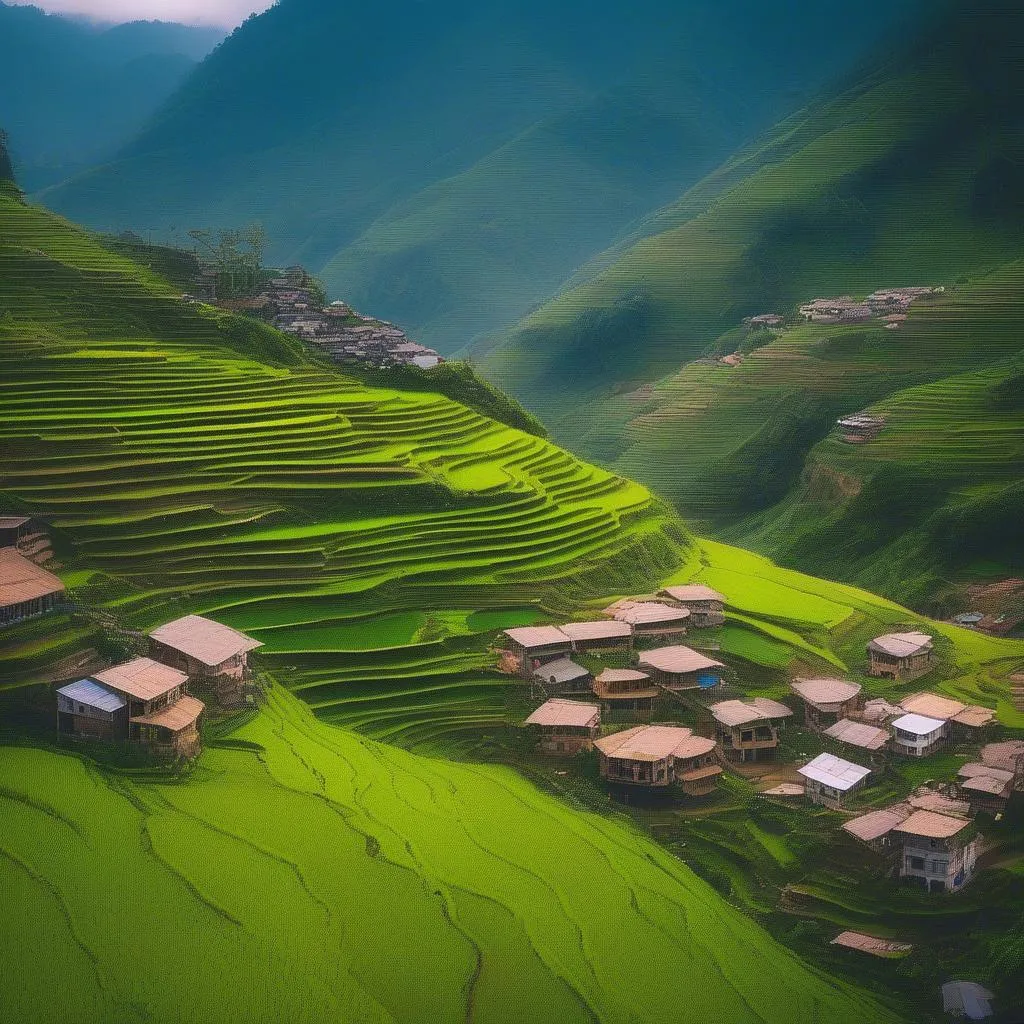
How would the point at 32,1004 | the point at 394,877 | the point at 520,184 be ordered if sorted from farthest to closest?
the point at 520,184
the point at 394,877
the point at 32,1004

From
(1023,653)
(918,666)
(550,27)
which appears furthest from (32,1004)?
(550,27)

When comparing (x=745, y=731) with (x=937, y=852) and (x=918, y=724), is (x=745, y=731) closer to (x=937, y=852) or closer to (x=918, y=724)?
(x=918, y=724)

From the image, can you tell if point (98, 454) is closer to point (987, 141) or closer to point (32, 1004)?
point (32, 1004)

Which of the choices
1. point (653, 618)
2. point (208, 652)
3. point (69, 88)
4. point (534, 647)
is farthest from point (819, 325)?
point (69, 88)

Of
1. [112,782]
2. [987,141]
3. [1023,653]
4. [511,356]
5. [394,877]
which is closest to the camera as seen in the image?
[394,877]

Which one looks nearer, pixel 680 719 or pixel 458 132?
pixel 680 719

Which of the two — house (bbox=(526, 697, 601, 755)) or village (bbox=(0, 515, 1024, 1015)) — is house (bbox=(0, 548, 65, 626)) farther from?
house (bbox=(526, 697, 601, 755))

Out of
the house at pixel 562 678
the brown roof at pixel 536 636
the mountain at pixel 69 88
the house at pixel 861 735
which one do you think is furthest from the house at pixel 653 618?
the mountain at pixel 69 88

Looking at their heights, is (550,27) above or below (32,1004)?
above
